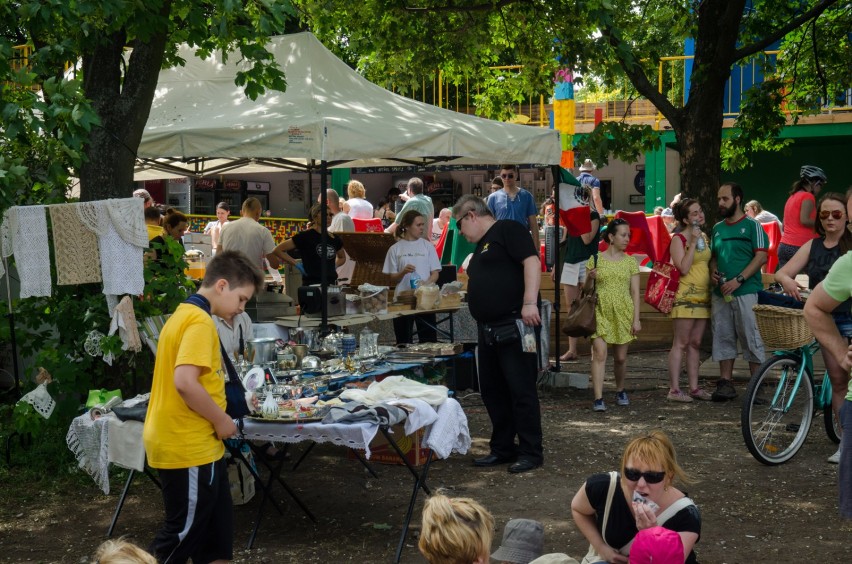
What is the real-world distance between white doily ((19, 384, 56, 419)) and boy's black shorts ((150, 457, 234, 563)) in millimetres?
3378

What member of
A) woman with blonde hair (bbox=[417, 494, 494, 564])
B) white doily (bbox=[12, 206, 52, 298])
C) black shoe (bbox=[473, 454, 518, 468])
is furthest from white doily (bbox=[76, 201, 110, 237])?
woman with blonde hair (bbox=[417, 494, 494, 564])

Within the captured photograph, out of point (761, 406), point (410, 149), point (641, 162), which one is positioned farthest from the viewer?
point (641, 162)

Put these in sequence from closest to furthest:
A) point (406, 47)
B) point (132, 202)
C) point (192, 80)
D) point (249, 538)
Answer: point (249, 538) < point (132, 202) < point (192, 80) < point (406, 47)

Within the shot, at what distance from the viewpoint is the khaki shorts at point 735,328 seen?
955 centimetres

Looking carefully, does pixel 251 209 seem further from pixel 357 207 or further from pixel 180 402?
pixel 180 402

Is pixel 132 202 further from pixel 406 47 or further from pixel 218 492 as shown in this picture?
pixel 406 47

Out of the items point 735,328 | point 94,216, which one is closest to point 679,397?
point 735,328

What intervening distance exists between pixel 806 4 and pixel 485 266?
30.0 ft

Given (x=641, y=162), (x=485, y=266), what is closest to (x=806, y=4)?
(x=485, y=266)

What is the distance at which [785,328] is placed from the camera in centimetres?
737

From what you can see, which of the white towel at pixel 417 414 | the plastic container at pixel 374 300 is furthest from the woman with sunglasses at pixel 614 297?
the white towel at pixel 417 414

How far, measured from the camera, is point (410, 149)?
29.8ft

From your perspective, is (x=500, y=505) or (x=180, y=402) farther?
(x=500, y=505)

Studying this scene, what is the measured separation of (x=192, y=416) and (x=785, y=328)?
15.2ft
